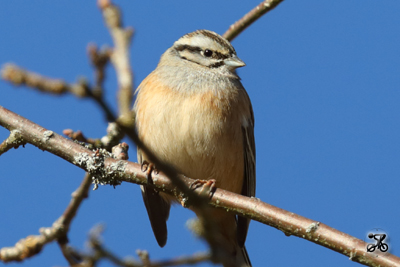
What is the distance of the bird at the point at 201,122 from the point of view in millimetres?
5000

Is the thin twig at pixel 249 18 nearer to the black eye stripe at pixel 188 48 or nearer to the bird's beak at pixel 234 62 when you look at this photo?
the bird's beak at pixel 234 62

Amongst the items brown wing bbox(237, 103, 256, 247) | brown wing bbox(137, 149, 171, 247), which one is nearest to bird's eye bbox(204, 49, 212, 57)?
brown wing bbox(237, 103, 256, 247)

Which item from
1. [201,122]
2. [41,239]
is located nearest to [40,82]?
[41,239]

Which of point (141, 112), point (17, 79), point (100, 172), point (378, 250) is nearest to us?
point (17, 79)

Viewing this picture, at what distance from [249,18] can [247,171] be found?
1.70 metres

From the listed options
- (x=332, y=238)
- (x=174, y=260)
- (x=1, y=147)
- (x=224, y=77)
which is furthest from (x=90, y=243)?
(x=224, y=77)

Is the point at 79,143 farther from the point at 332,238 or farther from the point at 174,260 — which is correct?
the point at 332,238

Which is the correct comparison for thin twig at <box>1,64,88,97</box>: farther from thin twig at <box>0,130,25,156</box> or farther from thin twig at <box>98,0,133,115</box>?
thin twig at <box>0,130,25,156</box>

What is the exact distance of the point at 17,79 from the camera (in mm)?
1515

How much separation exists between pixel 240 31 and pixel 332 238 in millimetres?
2608

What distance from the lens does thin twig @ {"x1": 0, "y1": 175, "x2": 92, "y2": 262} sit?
352cm

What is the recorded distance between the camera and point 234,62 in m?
5.74

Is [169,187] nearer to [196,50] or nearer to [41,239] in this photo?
[41,239]

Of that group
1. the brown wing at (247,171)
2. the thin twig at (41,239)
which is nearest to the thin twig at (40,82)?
the thin twig at (41,239)
